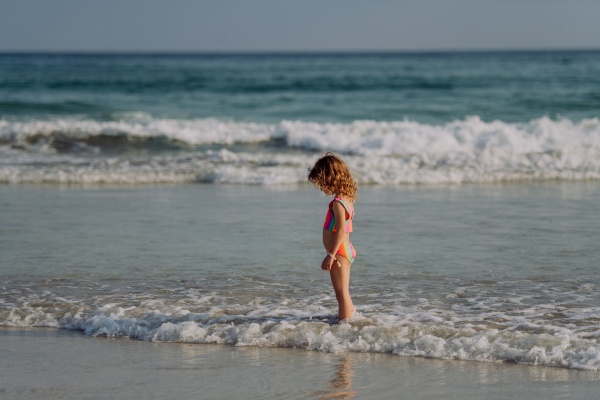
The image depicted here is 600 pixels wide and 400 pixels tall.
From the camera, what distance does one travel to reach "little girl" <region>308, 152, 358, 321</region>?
4.28 meters

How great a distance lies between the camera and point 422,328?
4406 millimetres

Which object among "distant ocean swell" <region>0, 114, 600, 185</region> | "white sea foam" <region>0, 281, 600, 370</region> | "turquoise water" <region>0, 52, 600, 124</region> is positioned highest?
"turquoise water" <region>0, 52, 600, 124</region>

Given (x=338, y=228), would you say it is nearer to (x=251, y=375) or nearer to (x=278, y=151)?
(x=251, y=375)

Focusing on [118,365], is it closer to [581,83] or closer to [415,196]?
[415,196]

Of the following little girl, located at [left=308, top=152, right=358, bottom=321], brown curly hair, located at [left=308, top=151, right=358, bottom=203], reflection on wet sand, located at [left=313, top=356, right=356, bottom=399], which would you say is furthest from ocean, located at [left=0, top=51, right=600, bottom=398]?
brown curly hair, located at [left=308, top=151, right=358, bottom=203]

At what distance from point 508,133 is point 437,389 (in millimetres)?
13345

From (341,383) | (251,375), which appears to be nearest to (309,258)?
(251,375)

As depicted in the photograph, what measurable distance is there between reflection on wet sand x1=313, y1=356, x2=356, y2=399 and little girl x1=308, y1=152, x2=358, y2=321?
64 centimetres

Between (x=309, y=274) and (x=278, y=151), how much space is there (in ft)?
35.9


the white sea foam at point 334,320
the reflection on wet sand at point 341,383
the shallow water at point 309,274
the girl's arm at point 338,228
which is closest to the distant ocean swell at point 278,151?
the shallow water at point 309,274

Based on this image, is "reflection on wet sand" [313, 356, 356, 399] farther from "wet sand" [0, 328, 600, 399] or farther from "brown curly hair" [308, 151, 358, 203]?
"brown curly hair" [308, 151, 358, 203]

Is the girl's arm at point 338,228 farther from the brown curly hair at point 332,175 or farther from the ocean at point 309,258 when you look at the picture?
the ocean at point 309,258

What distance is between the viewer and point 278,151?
1667 cm

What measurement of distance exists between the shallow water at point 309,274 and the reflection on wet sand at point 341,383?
26cm
